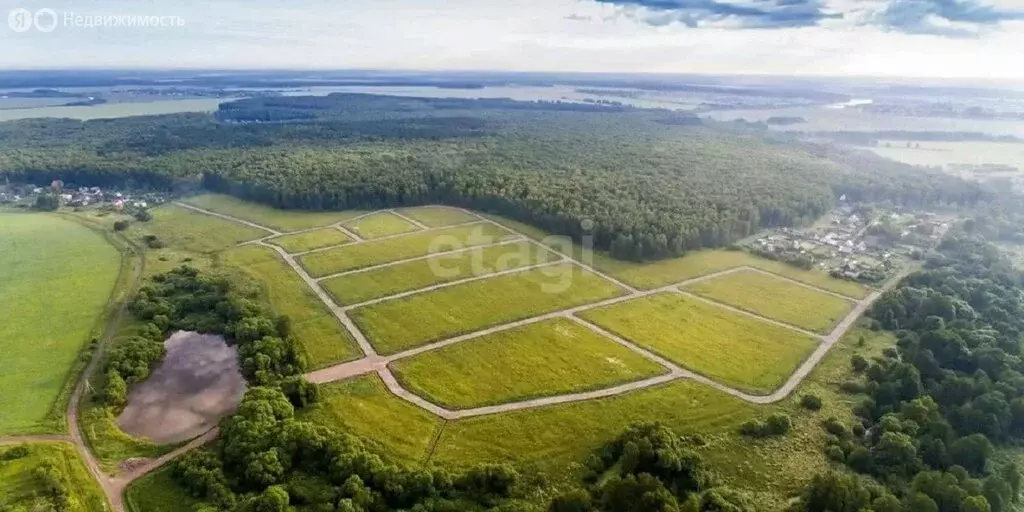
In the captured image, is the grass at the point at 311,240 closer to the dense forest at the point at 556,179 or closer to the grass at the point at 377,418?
the dense forest at the point at 556,179

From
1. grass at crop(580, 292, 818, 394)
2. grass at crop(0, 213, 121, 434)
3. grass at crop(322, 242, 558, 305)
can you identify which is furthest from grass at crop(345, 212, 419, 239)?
grass at crop(580, 292, 818, 394)

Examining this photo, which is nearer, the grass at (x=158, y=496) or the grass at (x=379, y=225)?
the grass at (x=158, y=496)

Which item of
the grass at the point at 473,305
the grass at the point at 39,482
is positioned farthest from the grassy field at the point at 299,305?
the grass at the point at 39,482

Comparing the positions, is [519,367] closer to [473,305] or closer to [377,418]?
[377,418]

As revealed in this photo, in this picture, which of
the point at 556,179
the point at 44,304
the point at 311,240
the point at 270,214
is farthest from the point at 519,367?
the point at 270,214

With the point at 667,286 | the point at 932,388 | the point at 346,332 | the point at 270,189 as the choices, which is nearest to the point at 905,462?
the point at 932,388

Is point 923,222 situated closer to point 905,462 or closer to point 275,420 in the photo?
point 905,462

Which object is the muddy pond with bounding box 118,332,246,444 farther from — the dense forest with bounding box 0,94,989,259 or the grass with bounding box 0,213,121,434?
the dense forest with bounding box 0,94,989,259
